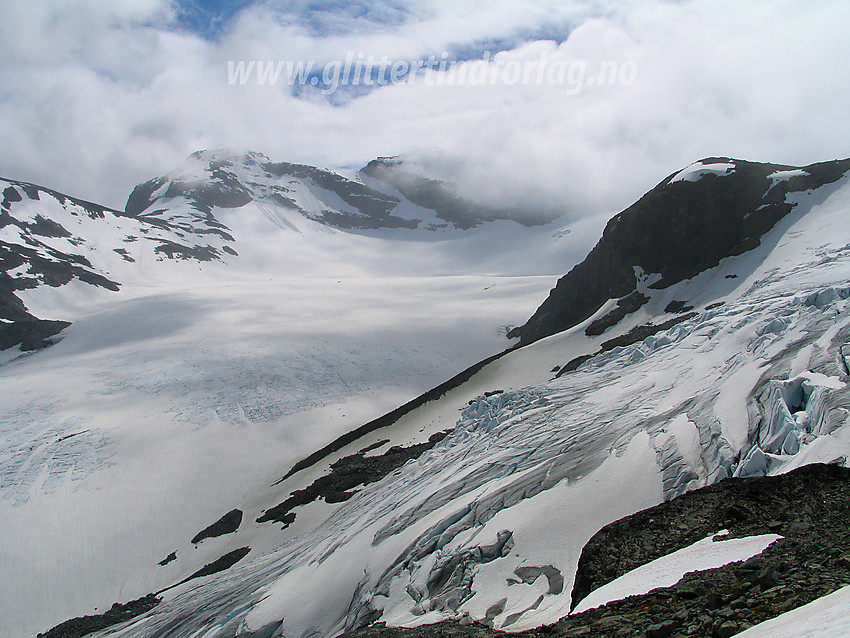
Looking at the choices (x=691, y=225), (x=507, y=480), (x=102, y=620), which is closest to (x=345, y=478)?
(x=102, y=620)

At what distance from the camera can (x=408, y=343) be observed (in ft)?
217

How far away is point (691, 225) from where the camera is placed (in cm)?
4856

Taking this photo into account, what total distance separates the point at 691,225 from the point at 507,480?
134 feet

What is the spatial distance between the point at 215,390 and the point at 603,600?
47.6 metres

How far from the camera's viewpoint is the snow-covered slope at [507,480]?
13.1 metres

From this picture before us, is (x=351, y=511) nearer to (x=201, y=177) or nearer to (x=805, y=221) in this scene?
(x=805, y=221)

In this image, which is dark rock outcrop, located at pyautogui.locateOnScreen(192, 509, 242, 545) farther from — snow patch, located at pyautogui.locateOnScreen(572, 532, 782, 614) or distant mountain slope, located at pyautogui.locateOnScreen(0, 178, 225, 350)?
distant mountain slope, located at pyautogui.locateOnScreen(0, 178, 225, 350)

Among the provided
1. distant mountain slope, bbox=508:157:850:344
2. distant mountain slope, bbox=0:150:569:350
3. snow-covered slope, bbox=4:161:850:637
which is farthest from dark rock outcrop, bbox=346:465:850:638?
distant mountain slope, bbox=0:150:569:350

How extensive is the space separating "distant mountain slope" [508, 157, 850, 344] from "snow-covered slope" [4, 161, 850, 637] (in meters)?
5.48

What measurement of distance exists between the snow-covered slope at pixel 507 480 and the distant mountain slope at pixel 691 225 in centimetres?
548

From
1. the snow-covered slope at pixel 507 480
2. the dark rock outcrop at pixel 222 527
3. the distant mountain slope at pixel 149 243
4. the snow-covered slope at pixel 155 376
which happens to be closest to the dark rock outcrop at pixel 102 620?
the snow-covered slope at pixel 507 480

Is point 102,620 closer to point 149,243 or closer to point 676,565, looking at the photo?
point 676,565

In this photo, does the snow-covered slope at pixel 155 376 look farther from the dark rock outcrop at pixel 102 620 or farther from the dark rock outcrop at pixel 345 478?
the dark rock outcrop at pixel 345 478

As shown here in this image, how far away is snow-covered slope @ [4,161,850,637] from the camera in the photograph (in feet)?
43.0
